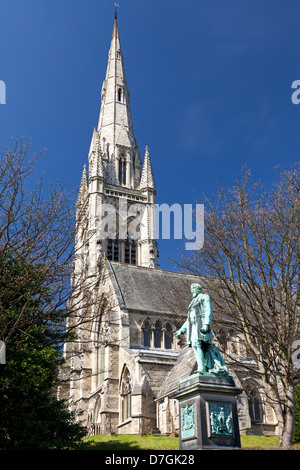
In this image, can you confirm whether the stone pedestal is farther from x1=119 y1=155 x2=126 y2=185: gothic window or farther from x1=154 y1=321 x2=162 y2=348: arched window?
x1=119 y1=155 x2=126 y2=185: gothic window

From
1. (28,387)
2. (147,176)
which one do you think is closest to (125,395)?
(28,387)

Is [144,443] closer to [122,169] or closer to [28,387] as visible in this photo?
[28,387]

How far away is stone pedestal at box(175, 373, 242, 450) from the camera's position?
10.4m

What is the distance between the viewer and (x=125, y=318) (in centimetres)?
3216

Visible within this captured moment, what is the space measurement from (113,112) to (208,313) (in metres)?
54.7

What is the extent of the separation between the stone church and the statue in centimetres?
306

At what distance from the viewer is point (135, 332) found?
108 feet

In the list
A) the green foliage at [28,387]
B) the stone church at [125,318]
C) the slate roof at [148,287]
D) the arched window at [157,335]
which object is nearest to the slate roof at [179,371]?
the stone church at [125,318]

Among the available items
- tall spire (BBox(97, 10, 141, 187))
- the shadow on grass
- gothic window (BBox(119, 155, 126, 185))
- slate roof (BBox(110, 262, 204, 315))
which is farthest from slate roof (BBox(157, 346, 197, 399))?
gothic window (BBox(119, 155, 126, 185))

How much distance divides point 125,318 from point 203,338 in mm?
21080

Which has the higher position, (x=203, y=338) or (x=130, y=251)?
(x=130, y=251)

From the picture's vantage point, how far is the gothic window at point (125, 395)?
29.2 meters

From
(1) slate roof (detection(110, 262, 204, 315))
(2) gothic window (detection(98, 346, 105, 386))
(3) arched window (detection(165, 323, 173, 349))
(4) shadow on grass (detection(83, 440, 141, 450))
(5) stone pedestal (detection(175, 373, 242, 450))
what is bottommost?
(4) shadow on grass (detection(83, 440, 141, 450))
